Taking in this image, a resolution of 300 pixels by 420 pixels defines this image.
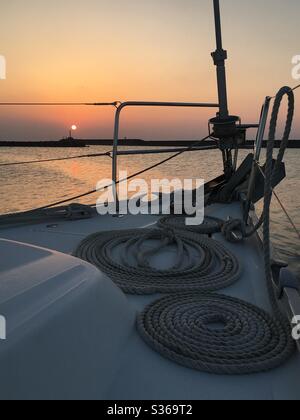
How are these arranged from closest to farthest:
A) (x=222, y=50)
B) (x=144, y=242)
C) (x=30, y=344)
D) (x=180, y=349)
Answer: (x=30, y=344), (x=180, y=349), (x=144, y=242), (x=222, y=50)

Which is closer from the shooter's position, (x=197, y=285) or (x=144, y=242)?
(x=197, y=285)

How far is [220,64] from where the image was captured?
142 inches

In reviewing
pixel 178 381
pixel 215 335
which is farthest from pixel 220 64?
pixel 178 381

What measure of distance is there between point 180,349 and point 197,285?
570mm

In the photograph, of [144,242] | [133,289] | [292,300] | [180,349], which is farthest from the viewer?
[144,242]

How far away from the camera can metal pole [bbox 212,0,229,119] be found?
352cm
